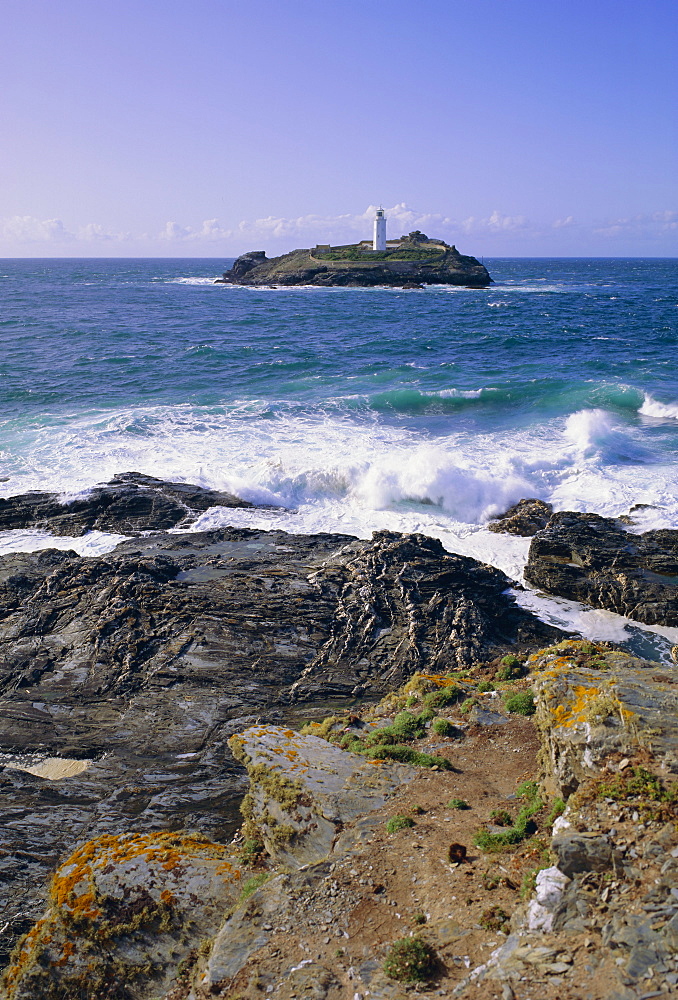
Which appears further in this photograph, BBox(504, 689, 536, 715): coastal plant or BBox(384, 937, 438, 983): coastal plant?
BBox(504, 689, 536, 715): coastal plant

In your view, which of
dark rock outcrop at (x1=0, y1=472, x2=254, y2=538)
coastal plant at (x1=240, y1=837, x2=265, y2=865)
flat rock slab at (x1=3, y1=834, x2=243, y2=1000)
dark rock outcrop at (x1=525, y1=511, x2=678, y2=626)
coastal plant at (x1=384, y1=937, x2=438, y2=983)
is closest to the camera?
coastal plant at (x1=384, y1=937, x2=438, y2=983)

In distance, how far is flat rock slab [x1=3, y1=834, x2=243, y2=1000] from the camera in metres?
6.67

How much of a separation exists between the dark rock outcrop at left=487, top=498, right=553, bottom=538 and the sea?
50cm

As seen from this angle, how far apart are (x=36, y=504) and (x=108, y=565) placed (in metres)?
6.74

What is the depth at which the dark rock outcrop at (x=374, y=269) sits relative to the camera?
115688 mm

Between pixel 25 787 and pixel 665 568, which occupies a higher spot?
pixel 665 568

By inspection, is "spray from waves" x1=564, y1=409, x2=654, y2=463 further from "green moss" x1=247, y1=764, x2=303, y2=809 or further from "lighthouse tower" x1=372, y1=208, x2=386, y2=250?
"lighthouse tower" x1=372, y1=208, x2=386, y2=250

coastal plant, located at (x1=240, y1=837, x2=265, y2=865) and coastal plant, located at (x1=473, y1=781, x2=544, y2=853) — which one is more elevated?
coastal plant, located at (x1=473, y1=781, x2=544, y2=853)

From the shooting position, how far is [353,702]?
12391mm

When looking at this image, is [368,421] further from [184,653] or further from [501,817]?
[501,817]

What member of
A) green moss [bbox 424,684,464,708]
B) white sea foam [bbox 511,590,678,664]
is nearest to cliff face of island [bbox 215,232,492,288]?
white sea foam [bbox 511,590,678,664]

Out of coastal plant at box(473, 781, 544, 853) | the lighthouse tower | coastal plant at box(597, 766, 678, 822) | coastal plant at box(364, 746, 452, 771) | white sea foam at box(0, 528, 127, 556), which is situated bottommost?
coastal plant at box(364, 746, 452, 771)

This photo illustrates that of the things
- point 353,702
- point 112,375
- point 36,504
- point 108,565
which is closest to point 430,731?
point 353,702

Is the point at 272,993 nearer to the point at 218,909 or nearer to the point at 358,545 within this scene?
the point at 218,909
